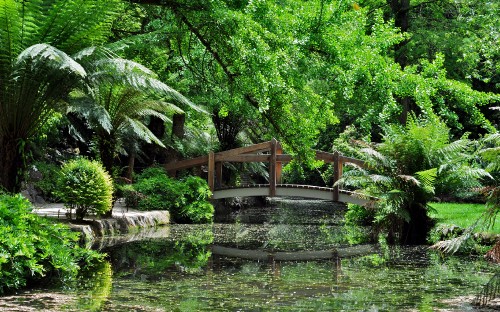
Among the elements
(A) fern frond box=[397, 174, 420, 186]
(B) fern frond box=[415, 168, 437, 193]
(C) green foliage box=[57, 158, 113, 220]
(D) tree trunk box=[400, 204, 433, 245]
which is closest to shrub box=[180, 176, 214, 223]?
(C) green foliage box=[57, 158, 113, 220]

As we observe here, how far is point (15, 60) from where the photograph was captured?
7.40 meters

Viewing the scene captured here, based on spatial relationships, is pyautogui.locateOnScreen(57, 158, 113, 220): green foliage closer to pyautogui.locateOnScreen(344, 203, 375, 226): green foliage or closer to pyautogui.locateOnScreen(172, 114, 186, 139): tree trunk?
pyautogui.locateOnScreen(344, 203, 375, 226): green foliage

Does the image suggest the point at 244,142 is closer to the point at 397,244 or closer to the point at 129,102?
the point at 129,102

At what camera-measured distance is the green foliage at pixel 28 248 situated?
5.97m

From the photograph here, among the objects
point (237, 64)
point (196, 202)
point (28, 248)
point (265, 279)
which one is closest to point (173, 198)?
point (196, 202)

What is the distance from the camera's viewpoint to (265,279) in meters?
7.30

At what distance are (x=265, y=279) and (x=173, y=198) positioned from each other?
27.7 ft

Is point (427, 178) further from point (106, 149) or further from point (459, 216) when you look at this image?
point (106, 149)

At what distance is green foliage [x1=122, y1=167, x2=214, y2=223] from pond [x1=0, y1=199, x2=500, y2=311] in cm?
297

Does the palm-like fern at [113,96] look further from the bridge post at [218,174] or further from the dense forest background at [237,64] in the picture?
the bridge post at [218,174]

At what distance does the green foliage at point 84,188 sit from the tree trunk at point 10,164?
9.29ft

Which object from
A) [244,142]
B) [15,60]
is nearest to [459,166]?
[15,60]

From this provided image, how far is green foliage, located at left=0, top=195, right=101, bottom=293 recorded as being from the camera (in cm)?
597

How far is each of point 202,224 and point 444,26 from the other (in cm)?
924
